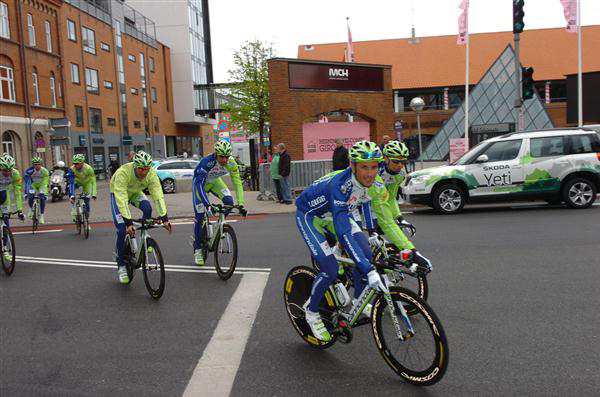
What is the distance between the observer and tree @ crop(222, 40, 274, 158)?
37.0 m

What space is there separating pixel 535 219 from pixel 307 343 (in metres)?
8.58

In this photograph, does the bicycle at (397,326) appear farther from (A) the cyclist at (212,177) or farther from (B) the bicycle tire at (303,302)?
(A) the cyclist at (212,177)

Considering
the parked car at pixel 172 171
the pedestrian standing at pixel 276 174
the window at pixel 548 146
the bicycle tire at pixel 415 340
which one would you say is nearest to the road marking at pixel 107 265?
the bicycle tire at pixel 415 340

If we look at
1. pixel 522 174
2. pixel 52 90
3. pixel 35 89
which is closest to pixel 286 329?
pixel 522 174

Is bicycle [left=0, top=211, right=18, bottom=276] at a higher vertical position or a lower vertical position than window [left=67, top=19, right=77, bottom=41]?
lower

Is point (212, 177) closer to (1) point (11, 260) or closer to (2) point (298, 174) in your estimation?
(1) point (11, 260)

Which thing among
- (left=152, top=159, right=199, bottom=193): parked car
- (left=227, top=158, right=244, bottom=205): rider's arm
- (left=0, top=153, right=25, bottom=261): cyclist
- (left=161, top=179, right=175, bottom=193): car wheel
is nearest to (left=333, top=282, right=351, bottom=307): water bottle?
(left=227, top=158, right=244, bottom=205): rider's arm

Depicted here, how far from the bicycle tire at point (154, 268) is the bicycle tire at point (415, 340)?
324 cm

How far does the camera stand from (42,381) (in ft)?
13.5

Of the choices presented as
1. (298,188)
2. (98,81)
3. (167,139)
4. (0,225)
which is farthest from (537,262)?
(167,139)

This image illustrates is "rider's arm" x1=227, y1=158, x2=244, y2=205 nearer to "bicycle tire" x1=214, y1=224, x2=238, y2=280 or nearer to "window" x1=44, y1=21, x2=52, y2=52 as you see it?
"bicycle tire" x1=214, y1=224, x2=238, y2=280

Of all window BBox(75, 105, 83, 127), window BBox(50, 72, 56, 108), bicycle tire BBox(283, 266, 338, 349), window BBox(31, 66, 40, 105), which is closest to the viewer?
bicycle tire BBox(283, 266, 338, 349)

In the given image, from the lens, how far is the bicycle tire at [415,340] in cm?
346

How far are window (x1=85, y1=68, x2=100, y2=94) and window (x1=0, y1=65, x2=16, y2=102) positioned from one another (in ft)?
36.1
